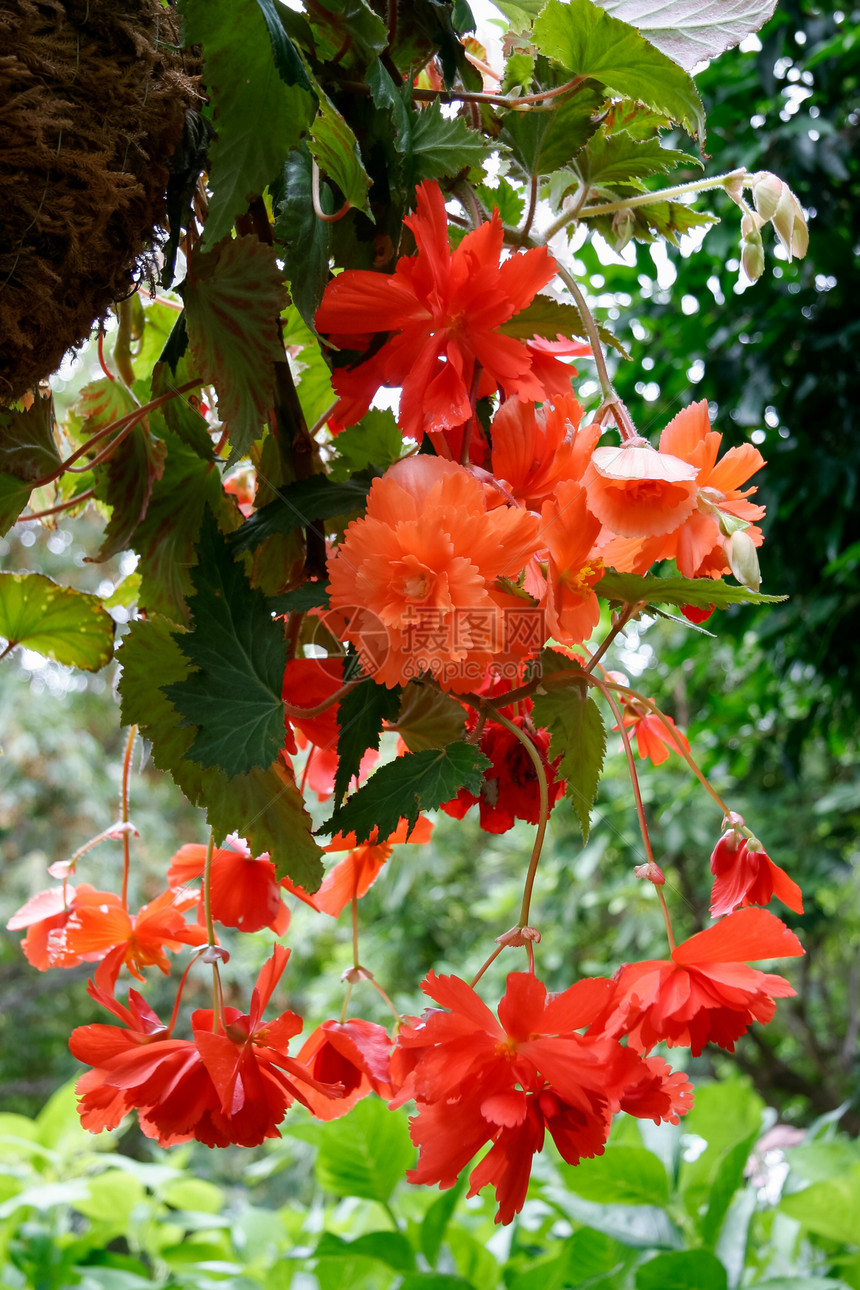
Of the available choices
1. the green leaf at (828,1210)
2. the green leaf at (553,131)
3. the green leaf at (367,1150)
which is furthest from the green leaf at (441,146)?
the green leaf at (828,1210)

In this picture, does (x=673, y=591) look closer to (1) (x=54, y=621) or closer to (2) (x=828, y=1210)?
(1) (x=54, y=621)

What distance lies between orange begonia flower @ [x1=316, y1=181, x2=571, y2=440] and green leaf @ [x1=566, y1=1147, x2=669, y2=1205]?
81 cm

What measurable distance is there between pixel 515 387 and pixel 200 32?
0.54 ft

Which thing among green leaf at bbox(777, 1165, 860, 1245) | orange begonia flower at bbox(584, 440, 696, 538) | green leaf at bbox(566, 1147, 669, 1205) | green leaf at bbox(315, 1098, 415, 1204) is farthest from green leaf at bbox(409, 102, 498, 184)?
green leaf at bbox(777, 1165, 860, 1245)

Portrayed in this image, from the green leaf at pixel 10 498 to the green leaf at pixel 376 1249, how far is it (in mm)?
734

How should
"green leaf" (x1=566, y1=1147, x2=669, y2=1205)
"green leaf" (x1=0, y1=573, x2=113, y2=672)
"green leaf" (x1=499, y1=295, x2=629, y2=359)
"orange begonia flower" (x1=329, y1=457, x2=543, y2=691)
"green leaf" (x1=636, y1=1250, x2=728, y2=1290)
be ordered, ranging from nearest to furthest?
1. "orange begonia flower" (x1=329, y1=457, x2=543, y2=691)
2. "green leaf" (x1=499, y1=295, x2=629, y2=359)
3. "green leaf" (x1=0, y1=573, x2=113, y2=672)
4. "green leaf" (x1=636, y1=1250, x2=728, y2=1290)
5. "green leaf" (x1=566, y1=1147, x2=669, y2=1205)

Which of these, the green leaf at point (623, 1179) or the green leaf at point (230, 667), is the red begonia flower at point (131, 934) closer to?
the green leaf at point (230, 667)

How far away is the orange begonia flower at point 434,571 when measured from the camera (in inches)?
10.8

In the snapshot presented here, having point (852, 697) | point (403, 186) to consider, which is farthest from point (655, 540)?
point (852, 697)

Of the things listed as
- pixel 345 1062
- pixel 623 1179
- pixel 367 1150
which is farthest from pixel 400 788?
pixel 623 1179

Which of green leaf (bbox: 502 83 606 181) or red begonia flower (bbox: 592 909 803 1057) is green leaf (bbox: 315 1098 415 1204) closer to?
red begonia flower (bbox: 592 909 803 1057)

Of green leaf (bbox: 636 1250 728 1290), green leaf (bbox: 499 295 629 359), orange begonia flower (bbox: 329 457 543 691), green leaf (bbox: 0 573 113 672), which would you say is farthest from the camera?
green leaf (bbox: 636 1250 728 1290)

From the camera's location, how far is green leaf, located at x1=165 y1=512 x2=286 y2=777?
33 cm

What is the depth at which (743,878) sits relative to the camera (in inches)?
14.3
